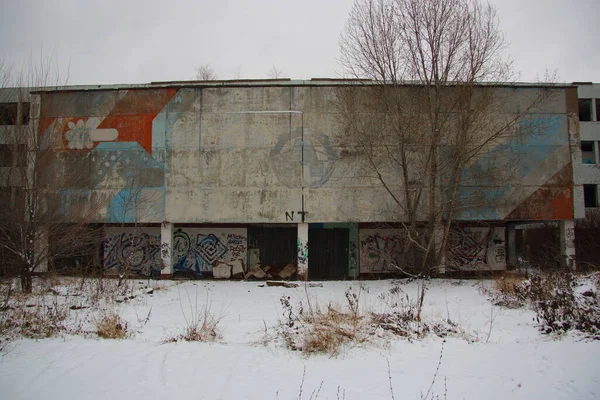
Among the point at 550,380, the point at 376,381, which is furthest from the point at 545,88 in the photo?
the point at 376,381

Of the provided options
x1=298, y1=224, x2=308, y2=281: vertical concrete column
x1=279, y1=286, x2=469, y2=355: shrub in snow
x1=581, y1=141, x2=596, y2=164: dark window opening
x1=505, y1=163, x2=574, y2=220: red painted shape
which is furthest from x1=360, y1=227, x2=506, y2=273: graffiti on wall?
x1=581, y1=141, x2=596, y2=164: dark window opening

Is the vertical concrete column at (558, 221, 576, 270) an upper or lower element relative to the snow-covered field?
upper

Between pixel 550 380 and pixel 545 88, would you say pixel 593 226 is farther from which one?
pixel 550 380

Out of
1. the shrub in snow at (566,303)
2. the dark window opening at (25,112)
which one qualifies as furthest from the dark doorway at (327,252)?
the dark window opening at (25,112)

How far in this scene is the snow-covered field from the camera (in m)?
4.70

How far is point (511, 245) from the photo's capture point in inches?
851

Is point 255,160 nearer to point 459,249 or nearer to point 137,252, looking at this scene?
point 137,252

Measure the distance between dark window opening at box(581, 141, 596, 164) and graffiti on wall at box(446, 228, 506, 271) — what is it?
1617 cm

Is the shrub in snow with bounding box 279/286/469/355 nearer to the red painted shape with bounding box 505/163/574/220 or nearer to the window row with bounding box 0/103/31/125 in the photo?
the window row with bounding box 0/103/31/125

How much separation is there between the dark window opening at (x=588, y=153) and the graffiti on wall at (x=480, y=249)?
53.0ft

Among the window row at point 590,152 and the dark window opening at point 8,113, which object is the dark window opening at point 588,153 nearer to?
the window row at point 590,152

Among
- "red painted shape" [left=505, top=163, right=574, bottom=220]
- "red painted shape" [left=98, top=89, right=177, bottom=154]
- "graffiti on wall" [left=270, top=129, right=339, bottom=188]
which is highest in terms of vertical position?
"red painted shape" [left=98, top=89, right=177, bottom=154]

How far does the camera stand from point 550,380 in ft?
16.4

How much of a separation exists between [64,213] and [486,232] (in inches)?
751
